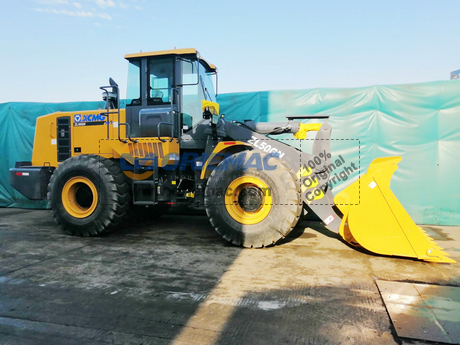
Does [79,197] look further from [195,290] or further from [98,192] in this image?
[195,290]

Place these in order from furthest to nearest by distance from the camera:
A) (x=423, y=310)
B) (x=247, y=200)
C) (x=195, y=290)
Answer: (x=247, y=200) → (x=195, y=290) → (x=423, y=310)

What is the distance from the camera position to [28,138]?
9461mm

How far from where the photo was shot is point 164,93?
6.08 metres

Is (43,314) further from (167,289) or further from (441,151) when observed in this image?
(441,151)

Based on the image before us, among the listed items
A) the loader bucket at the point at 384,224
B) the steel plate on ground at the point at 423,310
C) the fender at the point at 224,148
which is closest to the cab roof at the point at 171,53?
the fender at the point at 224,148

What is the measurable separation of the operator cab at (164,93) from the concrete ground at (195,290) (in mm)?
2025

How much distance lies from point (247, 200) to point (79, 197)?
3.29 m

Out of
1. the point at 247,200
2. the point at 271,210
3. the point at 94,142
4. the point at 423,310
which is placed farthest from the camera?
the point at 94,142

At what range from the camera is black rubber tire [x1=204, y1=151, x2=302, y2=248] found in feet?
16.6

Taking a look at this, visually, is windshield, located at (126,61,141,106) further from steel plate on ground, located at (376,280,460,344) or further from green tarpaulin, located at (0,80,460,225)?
steel plate on ground, located at (376,280,460,344)

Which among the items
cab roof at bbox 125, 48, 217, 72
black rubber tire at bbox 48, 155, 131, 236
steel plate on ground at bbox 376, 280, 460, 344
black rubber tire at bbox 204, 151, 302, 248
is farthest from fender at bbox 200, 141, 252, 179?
steel plate on ground at bbox 376, 280, 460, 344

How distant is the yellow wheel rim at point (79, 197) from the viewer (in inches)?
243

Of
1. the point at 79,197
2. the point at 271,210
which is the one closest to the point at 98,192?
the point at 79,197

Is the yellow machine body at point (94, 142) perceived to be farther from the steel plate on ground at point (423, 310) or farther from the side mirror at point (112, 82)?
the steel plate on ground at point (423, 310)
